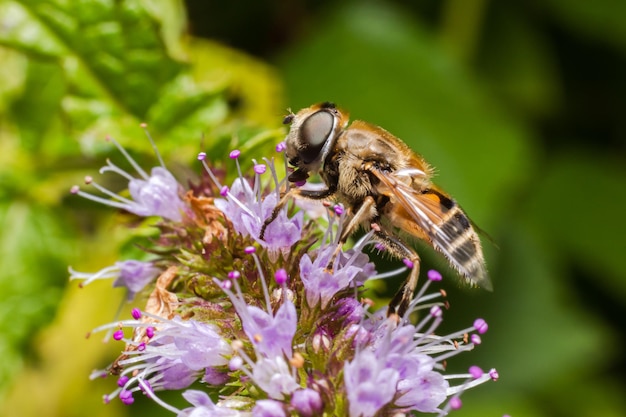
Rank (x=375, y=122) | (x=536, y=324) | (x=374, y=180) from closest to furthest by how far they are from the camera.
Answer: (x=374, y=180) < (x=375, y=122) < (x=536, y=324)

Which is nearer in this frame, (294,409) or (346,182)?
(294,409)

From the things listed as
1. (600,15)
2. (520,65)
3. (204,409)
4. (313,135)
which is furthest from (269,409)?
(520,65)

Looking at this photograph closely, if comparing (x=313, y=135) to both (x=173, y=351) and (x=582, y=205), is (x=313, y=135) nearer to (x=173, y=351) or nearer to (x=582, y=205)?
(x=173, y=351)

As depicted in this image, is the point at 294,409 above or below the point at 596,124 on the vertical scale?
below

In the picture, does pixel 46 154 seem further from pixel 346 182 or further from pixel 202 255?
pixel 346 182

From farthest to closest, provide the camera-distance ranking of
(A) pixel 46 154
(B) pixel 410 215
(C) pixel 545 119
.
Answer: (C) pixel 545 119
(A) pixel 46 154
(B) pixel 410 215

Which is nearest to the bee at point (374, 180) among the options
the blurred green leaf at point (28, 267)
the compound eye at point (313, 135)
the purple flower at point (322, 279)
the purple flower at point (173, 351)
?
the compound eye at point (313, 135)

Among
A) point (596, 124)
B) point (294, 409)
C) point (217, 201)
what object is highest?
point (596, 124)

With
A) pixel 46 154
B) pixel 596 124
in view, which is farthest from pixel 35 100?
pixel 596 124
